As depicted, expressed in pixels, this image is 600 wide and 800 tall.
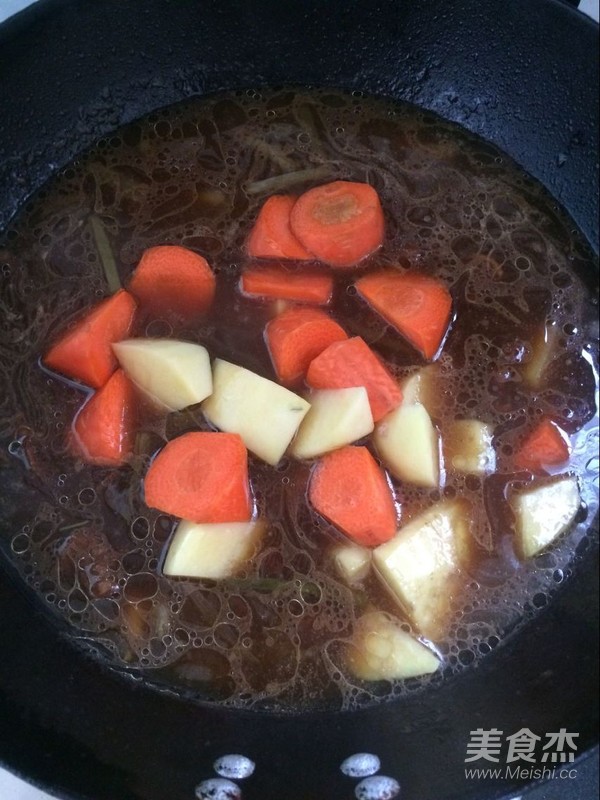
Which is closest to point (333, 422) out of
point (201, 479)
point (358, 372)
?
point (358, 372)

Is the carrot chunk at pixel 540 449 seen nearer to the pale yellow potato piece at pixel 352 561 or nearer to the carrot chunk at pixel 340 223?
the pale yellow potato piece at pixel 352 561

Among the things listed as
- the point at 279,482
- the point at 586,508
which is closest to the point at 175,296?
the point at 279,482

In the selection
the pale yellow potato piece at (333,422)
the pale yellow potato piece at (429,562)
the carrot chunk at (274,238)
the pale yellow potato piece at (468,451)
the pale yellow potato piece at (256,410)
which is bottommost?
the pale yellow potato piece at (429,562)

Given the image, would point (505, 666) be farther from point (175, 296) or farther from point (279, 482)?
point (175, 296)

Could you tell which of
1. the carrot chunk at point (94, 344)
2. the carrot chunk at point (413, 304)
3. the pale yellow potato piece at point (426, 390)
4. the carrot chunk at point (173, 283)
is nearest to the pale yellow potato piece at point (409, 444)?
the pale yellow potato piece at point (426, 390)

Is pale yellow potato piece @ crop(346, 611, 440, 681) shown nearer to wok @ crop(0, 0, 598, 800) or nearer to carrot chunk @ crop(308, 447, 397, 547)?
wok @ crop(0, 0, 598, 800)

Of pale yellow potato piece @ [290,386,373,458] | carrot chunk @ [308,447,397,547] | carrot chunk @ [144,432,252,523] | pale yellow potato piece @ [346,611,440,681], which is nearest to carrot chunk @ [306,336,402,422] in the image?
pale yellow potato piece @ [290,386,373,458]
